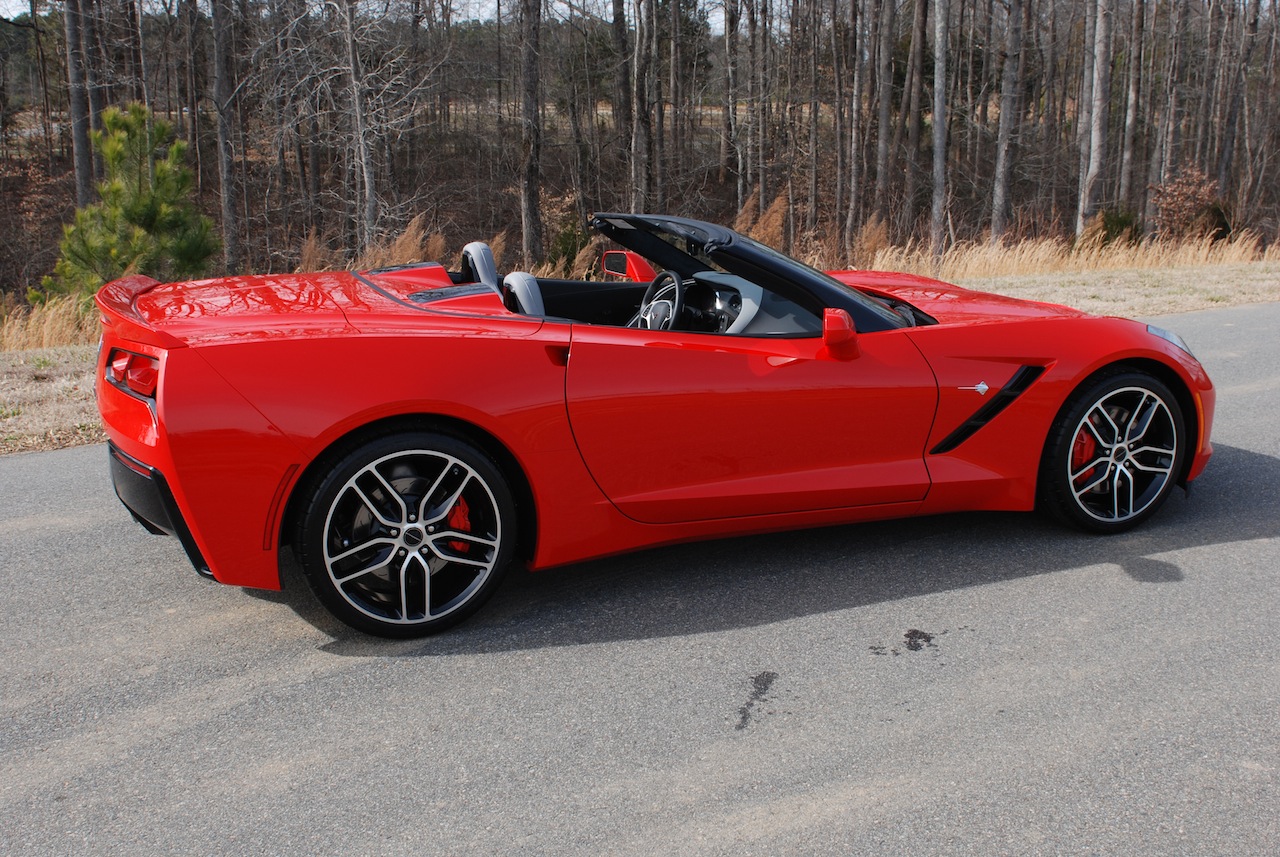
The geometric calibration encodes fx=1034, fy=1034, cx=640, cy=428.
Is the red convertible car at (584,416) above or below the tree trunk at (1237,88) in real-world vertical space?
below

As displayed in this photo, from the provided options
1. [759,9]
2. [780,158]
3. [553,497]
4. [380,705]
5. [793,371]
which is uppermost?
[759,9]

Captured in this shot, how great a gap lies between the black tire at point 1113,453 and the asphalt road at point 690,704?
0.43ft

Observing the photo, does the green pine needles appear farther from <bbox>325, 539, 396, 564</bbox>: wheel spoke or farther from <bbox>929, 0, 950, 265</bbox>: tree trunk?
<bbox>929, 0, 950, 265</bbox>: tree trunk

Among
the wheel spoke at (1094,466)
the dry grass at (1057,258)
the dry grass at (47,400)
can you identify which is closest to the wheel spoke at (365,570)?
the wheel spoke at (1094,466)

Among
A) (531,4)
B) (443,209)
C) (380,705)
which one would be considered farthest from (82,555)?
(443,209)

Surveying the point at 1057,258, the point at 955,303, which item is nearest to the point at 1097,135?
the point at 1057,258

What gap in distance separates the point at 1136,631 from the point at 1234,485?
1.91 m

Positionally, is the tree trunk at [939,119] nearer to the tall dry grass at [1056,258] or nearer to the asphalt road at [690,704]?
the tall dry grass at [1056,258]

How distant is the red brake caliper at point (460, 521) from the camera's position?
3.34m

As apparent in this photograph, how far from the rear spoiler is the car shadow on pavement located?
105 centimetres

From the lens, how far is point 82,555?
4070mm

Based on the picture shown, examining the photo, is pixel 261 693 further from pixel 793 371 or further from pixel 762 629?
pixel 793 371

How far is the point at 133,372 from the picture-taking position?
3273 millimetres

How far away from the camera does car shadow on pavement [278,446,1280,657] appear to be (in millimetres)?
3453
